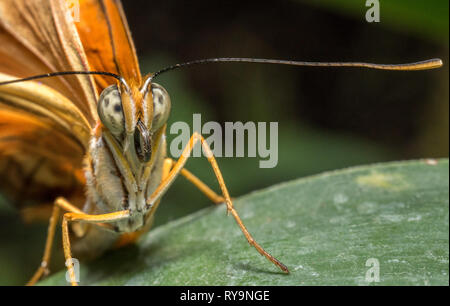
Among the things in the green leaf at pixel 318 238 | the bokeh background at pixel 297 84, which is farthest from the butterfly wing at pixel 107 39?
the bokeh background at pixel 297 84

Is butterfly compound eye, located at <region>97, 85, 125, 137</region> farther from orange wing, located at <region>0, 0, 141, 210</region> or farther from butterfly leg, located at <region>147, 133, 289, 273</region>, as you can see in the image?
butterfly leg, located at <region>147, 133, 289, 273</region>

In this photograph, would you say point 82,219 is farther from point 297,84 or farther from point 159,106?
point 297,84

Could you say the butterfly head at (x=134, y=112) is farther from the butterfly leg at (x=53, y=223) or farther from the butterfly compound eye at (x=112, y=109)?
the butterfly leg at (x=53, y=223)

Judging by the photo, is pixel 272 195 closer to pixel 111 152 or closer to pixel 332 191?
pixel 332 191

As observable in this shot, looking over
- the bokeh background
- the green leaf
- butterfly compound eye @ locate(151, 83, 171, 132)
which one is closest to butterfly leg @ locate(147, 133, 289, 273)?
the green leaf

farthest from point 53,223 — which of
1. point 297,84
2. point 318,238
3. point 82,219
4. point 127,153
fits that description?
point 297,84

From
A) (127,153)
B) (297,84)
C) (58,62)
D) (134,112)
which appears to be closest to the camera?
(134,112)

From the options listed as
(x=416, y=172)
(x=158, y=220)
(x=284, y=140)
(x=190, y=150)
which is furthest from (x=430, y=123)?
(x=190, y=150)
